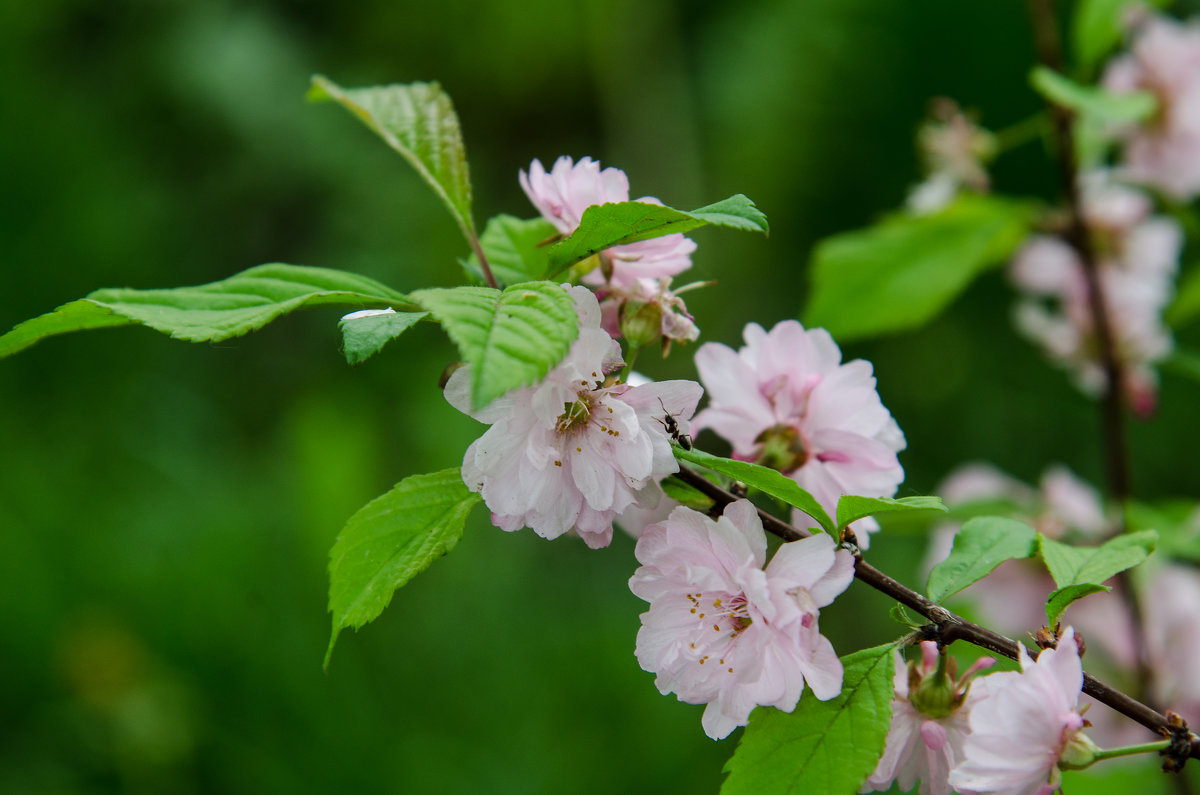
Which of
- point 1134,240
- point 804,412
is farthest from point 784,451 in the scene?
point 1134,240

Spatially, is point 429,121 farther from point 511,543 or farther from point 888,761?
point 511,543

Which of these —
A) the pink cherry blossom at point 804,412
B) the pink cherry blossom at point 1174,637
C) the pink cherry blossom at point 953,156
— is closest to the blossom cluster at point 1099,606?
the pink cherry blossom at point 1174,637

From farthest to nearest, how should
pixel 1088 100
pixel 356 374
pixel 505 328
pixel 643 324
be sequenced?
pixel 356 374 → pixel 1088 100 → pixel 643 324 → pixel 505 328

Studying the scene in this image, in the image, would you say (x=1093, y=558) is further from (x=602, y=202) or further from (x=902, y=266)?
(x=902, y=266)

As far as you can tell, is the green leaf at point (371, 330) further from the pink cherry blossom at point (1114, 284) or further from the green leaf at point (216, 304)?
the pink cherry blossom at point (1114, 284)

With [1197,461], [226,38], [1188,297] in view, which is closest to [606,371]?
[1188,297]

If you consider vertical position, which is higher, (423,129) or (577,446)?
(423,129)

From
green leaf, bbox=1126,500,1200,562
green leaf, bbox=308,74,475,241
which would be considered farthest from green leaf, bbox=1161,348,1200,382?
green leaf, bbox=308,74,475,241
